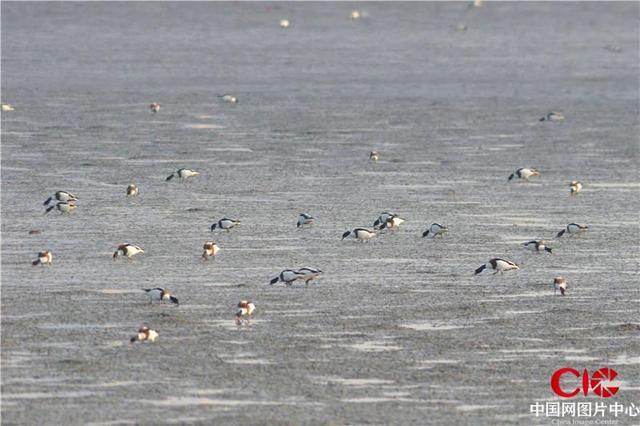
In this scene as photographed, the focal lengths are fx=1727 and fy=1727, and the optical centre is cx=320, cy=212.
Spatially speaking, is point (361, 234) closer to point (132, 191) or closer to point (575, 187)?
point (132, 191)

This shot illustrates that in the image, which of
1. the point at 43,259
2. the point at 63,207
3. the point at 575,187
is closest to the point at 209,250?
the point at 43,259

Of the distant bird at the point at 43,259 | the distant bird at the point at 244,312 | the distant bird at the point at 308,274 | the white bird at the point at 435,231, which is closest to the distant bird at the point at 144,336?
the distant bird at the point at 244,312

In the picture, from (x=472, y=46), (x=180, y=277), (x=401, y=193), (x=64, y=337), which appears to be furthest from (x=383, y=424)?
(x=472, y=46)

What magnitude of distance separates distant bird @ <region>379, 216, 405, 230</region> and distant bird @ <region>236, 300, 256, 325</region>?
7.45 metres

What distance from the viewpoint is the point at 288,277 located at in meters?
24.0

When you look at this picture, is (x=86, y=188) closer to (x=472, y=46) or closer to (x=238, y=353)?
(x=238, y=353)

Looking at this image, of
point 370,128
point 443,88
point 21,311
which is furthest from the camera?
point 443,88

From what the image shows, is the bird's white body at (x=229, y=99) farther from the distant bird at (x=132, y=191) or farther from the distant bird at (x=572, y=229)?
the distant bird at (x=572, y=229)

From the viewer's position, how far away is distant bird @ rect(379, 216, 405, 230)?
28.9 metres

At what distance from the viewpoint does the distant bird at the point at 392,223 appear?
94.8ft

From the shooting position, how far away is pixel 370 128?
45.6m

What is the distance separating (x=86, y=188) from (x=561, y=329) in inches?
559

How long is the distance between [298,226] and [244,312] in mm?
7822

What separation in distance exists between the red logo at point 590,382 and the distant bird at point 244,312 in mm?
4168
